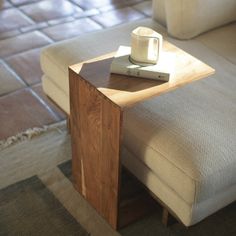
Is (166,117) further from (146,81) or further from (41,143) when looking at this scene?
(41,143)

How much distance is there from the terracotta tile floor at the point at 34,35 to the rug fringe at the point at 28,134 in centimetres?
3

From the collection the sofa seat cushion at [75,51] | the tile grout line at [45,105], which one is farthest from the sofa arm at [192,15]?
the tile grout line at [45,105]

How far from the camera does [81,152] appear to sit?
1563 millimetres

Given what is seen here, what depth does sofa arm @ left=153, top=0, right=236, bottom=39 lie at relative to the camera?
6.11 feet

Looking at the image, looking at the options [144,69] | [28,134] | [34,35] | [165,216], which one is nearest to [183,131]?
[144,69]

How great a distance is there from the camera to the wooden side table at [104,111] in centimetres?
132

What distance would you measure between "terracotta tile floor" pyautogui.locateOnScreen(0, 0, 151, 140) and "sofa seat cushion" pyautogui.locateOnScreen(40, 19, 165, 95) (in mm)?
336

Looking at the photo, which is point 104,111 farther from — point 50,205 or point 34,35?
point 34,35

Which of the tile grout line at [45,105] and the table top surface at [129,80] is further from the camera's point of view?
the tile grout line at [45,105]

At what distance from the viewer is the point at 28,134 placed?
199 cm

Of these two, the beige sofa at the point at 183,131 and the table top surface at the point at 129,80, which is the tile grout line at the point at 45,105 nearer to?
the beige sofa at the point at 183,131

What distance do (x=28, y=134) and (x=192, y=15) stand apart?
0.86 meters

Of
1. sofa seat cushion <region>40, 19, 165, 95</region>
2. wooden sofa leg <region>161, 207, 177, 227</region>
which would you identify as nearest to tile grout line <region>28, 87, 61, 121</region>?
sofa seat cushion <region>40, 19, 165, 95</region>

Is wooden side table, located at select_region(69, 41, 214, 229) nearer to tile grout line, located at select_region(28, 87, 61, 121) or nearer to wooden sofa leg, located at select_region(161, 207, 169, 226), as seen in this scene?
wooden sofa leg, located at select_region(161, 207, 169, 226)
